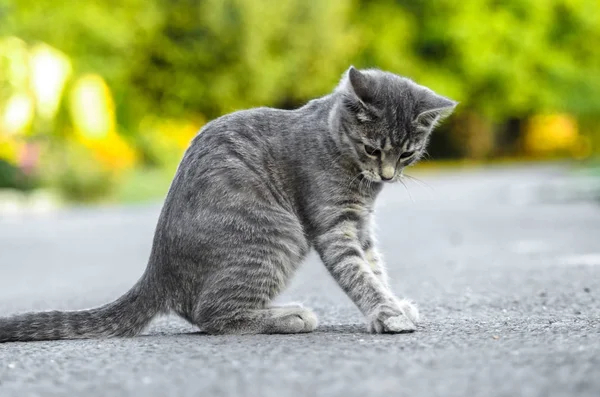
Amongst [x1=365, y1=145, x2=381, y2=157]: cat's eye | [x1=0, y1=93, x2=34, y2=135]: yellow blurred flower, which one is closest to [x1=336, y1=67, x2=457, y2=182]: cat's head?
[x1=365, y1=145, x2=381, y2=157]: cat's eye

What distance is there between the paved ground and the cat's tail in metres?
0.10

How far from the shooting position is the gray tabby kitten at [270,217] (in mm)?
4957

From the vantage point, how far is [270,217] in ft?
16.6

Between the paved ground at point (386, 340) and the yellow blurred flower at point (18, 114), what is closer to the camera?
the paved ground at point (386, 340)

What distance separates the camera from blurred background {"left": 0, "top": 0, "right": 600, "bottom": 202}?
2378cm

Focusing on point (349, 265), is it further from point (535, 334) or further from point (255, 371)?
point (255, 371)

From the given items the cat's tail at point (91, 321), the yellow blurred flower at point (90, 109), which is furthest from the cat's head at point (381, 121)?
the yellow blurred flower at point (90, 109)

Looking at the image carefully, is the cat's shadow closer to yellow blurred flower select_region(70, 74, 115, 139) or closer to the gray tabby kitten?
the gray tabby kitten

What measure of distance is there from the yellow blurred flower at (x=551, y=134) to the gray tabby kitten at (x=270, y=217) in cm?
4083

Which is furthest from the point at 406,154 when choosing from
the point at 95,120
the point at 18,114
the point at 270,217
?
the point at 95,120

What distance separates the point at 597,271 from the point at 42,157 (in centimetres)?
1679

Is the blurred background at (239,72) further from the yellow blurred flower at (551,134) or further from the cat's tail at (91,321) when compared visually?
the cat's tail at (91,321)

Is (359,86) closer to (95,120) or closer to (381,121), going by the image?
(381,121)

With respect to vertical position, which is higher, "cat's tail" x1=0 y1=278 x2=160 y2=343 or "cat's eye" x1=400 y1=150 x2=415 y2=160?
"cat's eye" x1=400 y1=150 x2=415 y2=160
